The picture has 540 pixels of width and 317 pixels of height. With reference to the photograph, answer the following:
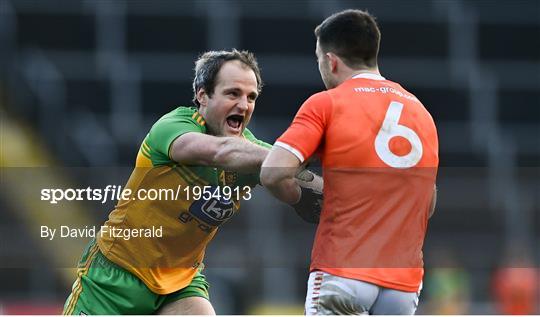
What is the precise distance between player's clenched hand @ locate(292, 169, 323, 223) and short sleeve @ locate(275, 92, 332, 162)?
2.07 ft

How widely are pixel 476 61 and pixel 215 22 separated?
3.74 metres

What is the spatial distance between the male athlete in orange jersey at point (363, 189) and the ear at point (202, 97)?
3.08 feet

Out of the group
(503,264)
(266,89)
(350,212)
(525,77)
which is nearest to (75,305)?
(350,212)

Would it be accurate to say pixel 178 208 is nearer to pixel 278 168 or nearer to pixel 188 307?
pixel 188 307

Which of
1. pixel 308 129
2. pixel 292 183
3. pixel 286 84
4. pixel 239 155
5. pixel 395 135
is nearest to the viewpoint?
pixel 308 129

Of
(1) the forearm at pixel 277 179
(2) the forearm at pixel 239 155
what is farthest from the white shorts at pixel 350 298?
(2) the forearm at pixel 239 155

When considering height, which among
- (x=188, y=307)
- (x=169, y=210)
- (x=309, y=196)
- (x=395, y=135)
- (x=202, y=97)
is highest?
(x=202, y=97)

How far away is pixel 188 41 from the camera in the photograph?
53.5 feet

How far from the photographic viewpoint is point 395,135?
4656mm

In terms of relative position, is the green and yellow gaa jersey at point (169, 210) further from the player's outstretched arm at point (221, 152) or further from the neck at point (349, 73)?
the neck at point (349, 73)

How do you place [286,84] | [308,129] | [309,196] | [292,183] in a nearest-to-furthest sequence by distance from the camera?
1. [308,129]
2. [292,183]
3. [309,196]
4. [286,84]

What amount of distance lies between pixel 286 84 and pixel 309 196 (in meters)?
10.7

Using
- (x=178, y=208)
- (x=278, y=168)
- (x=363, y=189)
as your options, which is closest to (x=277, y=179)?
(x=278, y=168)

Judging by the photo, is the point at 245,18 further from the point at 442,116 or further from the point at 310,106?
the point at 310,106
